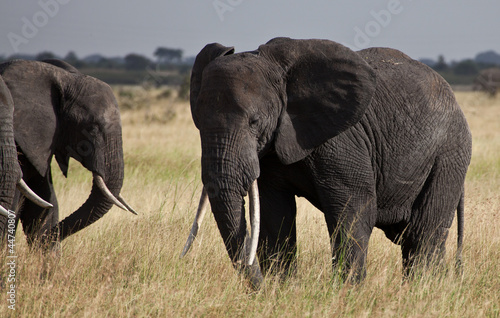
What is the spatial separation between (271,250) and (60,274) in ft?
4.77

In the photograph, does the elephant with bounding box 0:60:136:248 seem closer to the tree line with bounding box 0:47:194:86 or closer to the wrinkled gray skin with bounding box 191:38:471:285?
the wrinkled gray skin with bounding box 191:38:471:285

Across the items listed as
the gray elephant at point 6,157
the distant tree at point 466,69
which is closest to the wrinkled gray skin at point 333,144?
the gray elephant at point 6,157

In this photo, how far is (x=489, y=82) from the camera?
4200cm

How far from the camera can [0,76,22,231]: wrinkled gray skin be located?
175 inches

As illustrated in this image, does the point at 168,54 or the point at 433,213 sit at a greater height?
the point at 433,213

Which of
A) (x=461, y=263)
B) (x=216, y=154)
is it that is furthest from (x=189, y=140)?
(x=216, y=154)

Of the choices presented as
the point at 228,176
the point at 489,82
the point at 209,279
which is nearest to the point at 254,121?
the point at 228,176

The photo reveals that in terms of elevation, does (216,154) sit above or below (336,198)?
above

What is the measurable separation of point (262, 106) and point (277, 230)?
1.06 metres

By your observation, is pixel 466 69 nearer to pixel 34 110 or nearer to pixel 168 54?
pixel 168 54

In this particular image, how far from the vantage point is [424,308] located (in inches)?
176

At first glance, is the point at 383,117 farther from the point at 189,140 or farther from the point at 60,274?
the point at 189,140

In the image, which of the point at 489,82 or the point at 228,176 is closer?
the point at 228,176

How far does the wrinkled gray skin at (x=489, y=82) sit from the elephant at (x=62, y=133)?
36.9m
